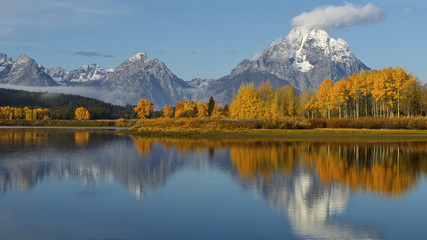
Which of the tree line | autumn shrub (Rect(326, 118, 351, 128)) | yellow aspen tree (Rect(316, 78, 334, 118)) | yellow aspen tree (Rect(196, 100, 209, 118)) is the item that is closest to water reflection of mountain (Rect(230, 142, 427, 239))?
autumn shrub (Rect(326, 118, 351, 128))

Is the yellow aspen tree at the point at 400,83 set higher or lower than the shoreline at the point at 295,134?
higher

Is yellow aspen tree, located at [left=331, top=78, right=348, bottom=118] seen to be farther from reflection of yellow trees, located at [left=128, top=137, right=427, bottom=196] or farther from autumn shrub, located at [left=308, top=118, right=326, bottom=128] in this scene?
reflection of yellow trees, located at [left=128, top=137, right=427, bottom=196]

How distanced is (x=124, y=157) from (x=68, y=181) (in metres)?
15.2

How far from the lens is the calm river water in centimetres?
1709

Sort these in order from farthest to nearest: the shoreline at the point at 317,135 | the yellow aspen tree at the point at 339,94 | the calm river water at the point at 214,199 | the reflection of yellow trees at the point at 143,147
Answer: the yellow aspen tree at the point at 339,94, the shoreline at the point at 317,135, the reflection of yellow trees at the point at 143,147, the calm river water at the point at 214,199

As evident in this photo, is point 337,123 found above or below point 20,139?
above

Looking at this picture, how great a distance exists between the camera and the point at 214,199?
23234 mm

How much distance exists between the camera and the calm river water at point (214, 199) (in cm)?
1709

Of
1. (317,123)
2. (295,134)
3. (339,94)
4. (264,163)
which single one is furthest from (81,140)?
(339,94)

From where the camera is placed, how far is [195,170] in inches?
1362

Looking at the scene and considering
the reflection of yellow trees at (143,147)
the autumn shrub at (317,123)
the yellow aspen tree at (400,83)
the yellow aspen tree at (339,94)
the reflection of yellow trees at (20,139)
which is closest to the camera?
the reflection of yellow trees at (143,147)

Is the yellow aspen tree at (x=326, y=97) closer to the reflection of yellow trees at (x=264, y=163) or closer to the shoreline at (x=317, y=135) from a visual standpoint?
the shoreline at (x=317, y=135)

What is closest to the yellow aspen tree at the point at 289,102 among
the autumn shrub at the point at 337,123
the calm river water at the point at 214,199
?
the autumn shrub at the point at 337,123

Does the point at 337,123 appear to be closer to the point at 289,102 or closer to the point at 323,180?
the point at 289,102
